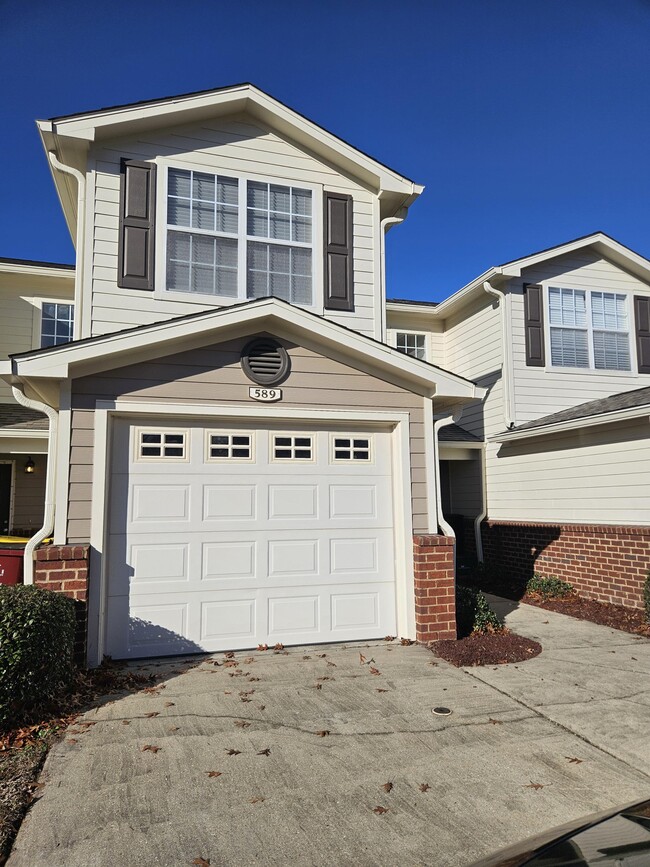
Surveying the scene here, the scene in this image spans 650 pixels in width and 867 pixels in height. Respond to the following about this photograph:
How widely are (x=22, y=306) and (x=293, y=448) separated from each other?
7708 mm

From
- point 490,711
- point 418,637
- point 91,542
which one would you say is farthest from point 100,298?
point 490,711

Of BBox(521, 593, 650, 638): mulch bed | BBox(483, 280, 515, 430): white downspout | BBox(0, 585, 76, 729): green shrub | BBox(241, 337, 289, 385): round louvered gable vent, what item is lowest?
BBox(521, 593, 650, 638): mulch bed

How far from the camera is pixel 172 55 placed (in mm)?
8797

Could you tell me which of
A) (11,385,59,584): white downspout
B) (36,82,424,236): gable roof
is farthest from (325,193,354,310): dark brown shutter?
(11,385,59,584): white downspout

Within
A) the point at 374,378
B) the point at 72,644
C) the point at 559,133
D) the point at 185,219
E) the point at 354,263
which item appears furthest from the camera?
the point at 559,133

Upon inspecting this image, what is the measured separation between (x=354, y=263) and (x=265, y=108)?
2.56m

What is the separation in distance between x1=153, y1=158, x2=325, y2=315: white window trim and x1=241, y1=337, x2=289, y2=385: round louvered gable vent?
1.33m

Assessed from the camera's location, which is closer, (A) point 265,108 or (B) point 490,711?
(B) point 490,711

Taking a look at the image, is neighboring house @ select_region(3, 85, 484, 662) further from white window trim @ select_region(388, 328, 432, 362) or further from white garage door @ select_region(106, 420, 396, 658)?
white window trim @ select_region(388, 328, 432, 362)

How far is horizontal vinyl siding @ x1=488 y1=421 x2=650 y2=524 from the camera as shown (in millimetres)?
9203

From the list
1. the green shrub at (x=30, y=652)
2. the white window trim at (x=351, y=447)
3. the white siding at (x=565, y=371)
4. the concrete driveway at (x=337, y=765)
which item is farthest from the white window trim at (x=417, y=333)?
the green shrub at (x=30, y=652)

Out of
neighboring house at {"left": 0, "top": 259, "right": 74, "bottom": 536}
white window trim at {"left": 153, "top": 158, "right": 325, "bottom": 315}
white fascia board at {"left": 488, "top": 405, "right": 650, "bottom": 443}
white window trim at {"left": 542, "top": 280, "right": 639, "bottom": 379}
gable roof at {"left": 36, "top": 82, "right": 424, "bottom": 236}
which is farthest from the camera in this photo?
white window trim at {"left": 542, "top": 280, "right": 639, "bottom": 379}

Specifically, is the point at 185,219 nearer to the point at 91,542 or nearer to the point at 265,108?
the point at 265,108

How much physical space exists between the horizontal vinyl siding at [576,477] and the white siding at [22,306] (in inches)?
386
